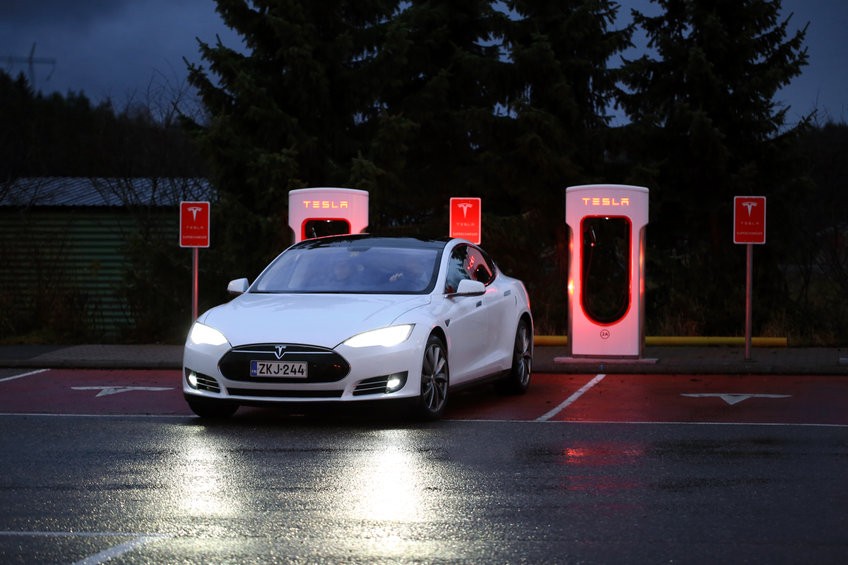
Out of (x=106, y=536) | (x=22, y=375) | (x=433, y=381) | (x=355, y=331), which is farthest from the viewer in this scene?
(x=22, y=375)

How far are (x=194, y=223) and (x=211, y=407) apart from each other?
7.24m

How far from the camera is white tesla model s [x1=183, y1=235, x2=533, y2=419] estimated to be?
35.9 ft

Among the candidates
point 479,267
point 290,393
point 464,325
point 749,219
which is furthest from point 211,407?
point 749,219

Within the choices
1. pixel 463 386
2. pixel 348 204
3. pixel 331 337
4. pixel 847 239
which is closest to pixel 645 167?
pixel 847 239

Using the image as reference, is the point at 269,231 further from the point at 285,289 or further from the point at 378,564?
the point at 378,564

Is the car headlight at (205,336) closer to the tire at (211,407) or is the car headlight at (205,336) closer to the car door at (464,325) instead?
the tire at (211,407)

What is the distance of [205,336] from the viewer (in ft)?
37.3

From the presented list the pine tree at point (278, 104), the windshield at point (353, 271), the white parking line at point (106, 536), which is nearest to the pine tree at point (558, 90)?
the pine tree at point (278, 104)

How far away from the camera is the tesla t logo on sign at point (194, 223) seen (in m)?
18.5

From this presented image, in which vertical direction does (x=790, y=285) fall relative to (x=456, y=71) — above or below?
below

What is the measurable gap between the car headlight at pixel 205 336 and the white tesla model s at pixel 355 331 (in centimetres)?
1

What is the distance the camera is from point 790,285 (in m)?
25.9

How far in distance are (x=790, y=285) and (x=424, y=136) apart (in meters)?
7.86

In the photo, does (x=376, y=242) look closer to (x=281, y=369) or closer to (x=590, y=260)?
(x=281, y=369)
